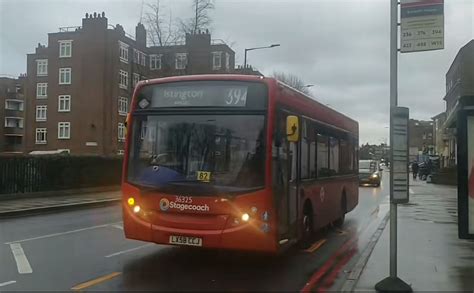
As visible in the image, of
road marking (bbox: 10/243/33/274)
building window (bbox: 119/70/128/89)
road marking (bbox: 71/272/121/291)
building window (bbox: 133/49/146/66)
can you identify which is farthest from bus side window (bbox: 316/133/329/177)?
building window (bbox: 133/49/146/66)

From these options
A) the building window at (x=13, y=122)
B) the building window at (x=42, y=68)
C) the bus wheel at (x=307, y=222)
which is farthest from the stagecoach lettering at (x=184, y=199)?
the building window at (x=13, y=122)

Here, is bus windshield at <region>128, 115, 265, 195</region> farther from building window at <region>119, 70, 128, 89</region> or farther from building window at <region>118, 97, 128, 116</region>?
building window at <region>119, 70, 128, 89</region>

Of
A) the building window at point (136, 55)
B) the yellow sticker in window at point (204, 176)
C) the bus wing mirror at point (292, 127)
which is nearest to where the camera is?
the yellow sticker in window at point (204, 176)

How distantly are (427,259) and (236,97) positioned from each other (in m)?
4.39

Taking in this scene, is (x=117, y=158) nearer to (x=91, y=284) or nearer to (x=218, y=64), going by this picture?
(x=91, y=284)

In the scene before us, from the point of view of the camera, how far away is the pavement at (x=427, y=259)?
7687 millimetres

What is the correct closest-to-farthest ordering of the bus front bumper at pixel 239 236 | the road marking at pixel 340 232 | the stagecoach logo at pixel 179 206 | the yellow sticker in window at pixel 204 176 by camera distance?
the bus front bumper at pixel 239 236
the stagecoach logo at pixel 179 206
the yellow sticker in window at pixel 204 176
the road marking at pixel 340 232

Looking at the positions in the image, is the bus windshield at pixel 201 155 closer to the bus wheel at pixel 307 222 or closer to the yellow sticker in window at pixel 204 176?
the yellow sticker in window at pixel 204 176

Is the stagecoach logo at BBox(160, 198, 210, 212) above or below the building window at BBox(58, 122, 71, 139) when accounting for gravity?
below

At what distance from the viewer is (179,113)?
346 inches

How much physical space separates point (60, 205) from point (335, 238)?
10.2 metres

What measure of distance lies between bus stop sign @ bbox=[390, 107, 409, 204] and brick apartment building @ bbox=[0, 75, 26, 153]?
88010 mm

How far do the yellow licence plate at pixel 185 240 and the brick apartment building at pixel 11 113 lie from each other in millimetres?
85773

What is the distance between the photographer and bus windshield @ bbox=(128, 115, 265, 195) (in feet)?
27.1
